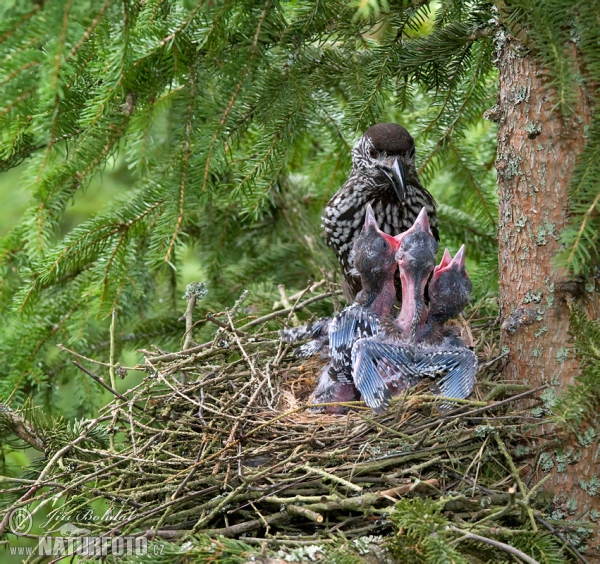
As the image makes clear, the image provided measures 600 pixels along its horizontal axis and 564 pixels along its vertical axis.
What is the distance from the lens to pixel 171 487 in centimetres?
226

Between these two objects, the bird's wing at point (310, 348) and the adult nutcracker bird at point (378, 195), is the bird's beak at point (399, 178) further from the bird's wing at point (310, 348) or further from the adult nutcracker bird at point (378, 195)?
the bird's wing at point (310, 348)

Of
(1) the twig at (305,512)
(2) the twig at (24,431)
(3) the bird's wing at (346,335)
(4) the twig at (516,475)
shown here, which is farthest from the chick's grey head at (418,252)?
(2) the twig at (24,431)

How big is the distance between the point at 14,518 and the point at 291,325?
161 centimetres

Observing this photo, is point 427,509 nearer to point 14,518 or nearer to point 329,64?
point 14,518

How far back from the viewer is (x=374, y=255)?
9.80ft

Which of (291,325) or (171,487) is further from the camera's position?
(291,325)

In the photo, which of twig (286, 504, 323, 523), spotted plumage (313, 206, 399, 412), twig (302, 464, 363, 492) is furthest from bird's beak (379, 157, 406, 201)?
twig (286, 504, 323, 523)

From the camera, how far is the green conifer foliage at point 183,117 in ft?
6.31

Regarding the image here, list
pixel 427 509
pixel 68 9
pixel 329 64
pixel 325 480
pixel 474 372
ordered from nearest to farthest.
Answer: pixel 68 9, pixel 427 509, pixel 325 480, pixel 474 372, pixel 329 64

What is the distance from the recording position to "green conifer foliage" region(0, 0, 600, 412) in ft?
6.31

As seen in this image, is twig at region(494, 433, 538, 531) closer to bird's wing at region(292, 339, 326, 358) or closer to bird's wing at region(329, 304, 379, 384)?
bird's wing at region(329, 304, 379, 384)

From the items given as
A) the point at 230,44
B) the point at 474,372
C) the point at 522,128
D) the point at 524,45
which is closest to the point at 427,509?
the point at 474,372

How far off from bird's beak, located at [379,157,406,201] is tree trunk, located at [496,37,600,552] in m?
0.92

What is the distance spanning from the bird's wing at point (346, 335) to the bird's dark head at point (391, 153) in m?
0.72
